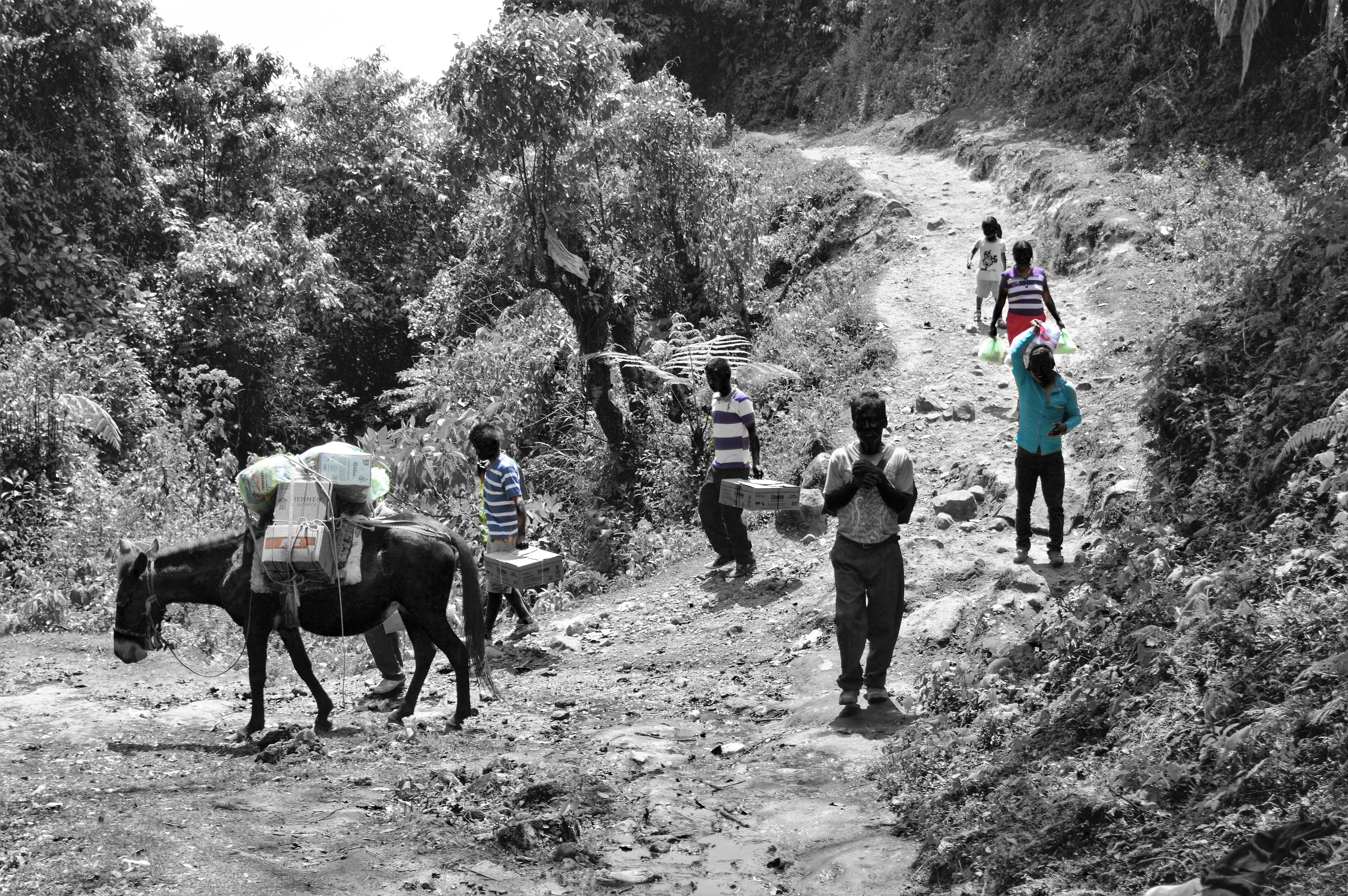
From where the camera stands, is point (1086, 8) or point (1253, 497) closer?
point (1253, 497)

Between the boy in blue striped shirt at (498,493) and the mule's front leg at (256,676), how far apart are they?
6.34 feet

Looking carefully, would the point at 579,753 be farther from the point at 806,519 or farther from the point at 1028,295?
the point at 1028,295

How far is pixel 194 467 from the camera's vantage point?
1733cm

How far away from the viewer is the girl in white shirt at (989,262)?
14.2 meters

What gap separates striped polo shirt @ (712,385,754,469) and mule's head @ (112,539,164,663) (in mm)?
4326

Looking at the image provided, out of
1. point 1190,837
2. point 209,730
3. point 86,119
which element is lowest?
point 209,730

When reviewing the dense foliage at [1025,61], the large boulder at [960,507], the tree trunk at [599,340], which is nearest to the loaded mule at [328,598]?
the large boulder at [960,507]

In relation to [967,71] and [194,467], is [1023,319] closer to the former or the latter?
[194,467]

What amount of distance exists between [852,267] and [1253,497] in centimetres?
1400

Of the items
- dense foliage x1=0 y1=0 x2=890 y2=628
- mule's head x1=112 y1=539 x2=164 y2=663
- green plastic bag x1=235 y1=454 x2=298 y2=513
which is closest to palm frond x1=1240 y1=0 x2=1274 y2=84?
dense foliage x1=0 y1=0 x2=890 y2=628

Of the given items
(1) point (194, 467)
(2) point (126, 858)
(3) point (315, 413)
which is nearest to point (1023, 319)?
(2) point (126, 858)

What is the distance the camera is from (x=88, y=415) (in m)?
15.6

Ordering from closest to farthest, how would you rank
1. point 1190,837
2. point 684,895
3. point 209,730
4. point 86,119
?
point 1190,837 → point 684,895 → point 209,730 → point 86,119

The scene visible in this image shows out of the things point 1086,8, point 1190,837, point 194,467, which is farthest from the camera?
point 1086,8
